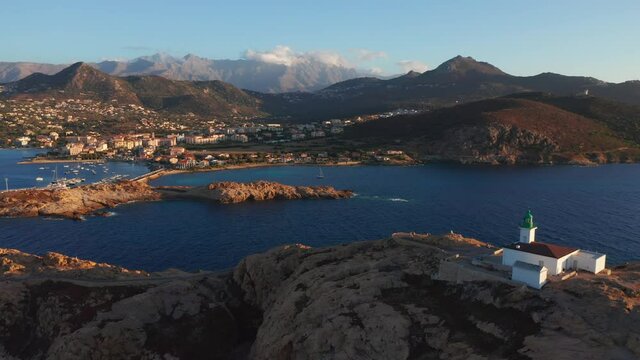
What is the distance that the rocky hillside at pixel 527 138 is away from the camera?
542ft

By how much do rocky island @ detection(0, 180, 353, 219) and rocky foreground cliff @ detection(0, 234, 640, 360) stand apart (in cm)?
4116

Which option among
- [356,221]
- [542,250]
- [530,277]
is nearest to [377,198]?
[356,221]

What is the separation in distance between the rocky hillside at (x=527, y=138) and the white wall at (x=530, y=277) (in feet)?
455

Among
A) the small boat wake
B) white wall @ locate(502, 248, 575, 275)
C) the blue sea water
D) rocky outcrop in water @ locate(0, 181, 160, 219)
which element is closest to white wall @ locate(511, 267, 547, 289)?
white wall @ locate(502, 248, 575, 275)

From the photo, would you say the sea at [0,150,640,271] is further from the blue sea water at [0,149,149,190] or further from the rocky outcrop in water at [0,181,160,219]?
the rocky outcrop in water at [0,181,160,219]

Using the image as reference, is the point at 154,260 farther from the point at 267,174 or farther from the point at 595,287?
the point at 267,174

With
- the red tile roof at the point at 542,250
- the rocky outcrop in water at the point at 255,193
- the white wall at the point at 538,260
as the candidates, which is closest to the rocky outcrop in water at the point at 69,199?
the rocky outcrop in water at the point at 255,193

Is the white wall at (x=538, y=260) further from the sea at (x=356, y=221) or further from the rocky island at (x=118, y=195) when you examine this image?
the rocky island at (x=118, y=195)

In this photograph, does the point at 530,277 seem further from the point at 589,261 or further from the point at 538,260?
the point at 589,261

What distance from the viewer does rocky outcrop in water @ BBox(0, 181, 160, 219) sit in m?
93.9

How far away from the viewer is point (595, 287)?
99.8 ft

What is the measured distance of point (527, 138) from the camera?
566 feet

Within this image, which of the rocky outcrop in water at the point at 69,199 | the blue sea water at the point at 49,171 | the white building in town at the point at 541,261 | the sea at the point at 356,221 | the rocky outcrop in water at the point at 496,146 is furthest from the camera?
the rocky outcrop in water at the point at 496,146

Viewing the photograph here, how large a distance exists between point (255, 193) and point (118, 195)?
94.5 ft
